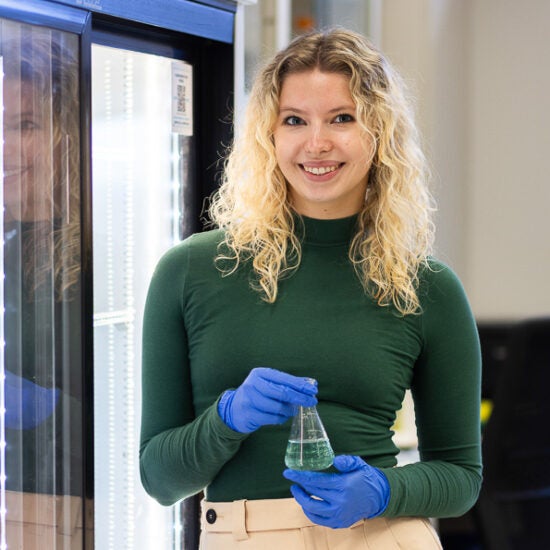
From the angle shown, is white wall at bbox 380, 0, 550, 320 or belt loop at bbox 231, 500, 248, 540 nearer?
belt loop at bbox 231, 500, 248, 540

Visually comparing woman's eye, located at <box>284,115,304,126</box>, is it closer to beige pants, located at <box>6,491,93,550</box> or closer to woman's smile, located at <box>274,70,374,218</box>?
woman's smile, located at <box>274,70,374,218</box>

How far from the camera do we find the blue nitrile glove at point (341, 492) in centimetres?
158

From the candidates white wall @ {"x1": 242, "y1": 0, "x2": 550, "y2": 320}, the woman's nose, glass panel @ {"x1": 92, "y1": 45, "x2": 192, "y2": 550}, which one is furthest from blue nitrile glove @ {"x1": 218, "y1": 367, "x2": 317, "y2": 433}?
white wall @ {"x1": 242, "y1": 0, "x2": 550, "y2": 320}

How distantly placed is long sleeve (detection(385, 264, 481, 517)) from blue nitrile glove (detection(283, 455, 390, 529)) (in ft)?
0.33

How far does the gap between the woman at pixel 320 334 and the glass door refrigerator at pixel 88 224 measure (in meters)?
0.38

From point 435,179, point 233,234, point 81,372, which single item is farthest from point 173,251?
point 435,179

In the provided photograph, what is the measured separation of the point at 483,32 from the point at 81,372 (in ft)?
7.51

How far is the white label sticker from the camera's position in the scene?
2.47 metres

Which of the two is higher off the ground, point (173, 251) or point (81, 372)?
point (173, 251)

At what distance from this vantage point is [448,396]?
5.74 feet

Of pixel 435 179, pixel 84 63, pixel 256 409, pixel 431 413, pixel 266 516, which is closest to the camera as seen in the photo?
pixel 256 409

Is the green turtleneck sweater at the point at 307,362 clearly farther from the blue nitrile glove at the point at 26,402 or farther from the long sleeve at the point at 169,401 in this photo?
the blue nitrile glove at the point at 26,402

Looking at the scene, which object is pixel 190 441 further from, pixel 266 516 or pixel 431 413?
pixel 431 413

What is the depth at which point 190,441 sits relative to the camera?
162cm
